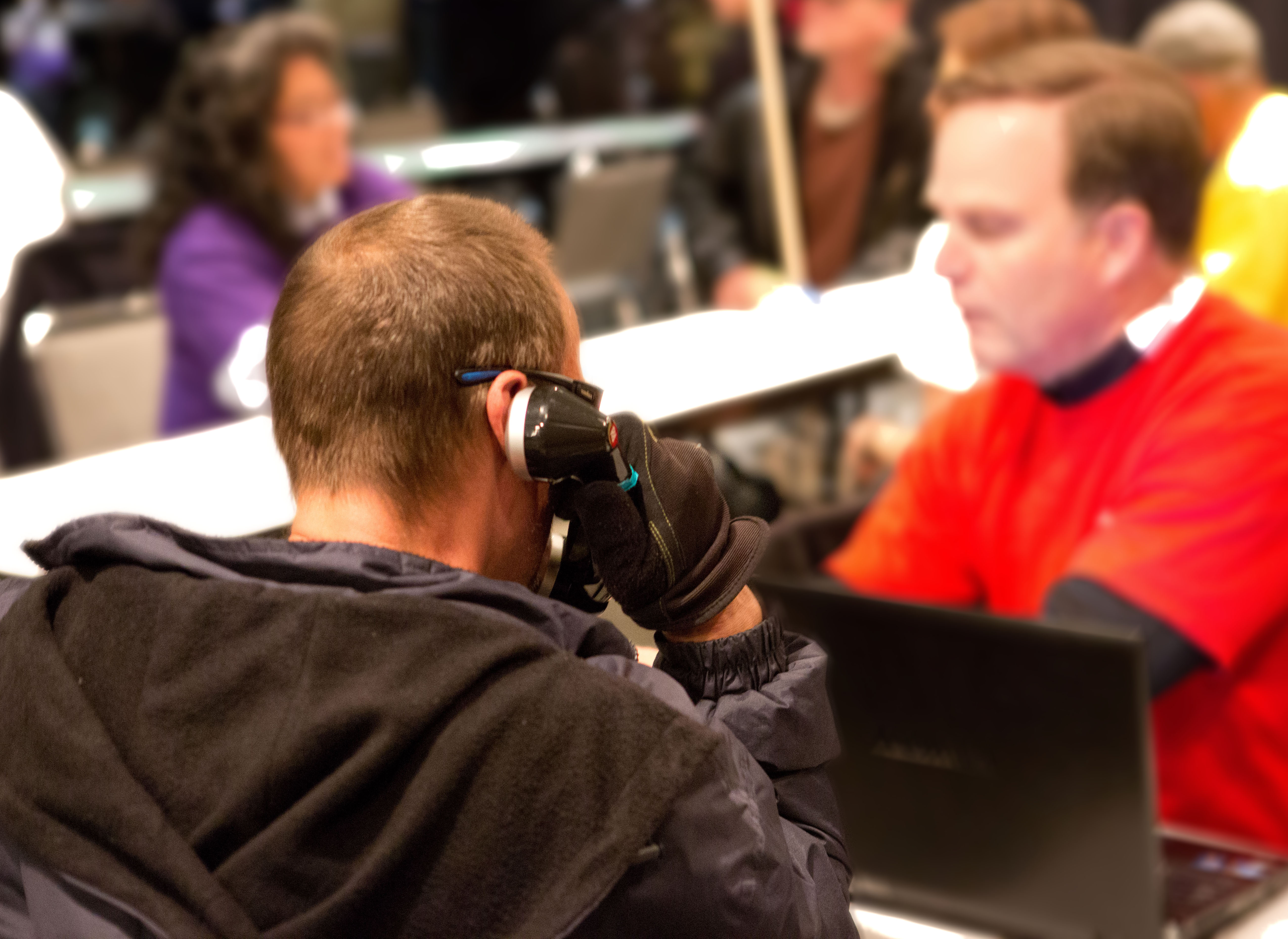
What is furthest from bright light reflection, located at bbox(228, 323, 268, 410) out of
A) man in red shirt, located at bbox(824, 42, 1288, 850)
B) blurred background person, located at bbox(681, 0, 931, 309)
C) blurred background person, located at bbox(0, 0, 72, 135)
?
blurred background person, located at bbox(0, 0, 72, 135)

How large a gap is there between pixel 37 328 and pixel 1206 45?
233 centimetres

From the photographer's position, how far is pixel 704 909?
700mm

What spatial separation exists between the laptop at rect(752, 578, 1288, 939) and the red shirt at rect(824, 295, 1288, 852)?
0.29 meters

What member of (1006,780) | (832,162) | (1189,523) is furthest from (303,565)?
(832,162)

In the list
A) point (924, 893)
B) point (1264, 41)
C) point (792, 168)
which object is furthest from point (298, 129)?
point (1264, 41)

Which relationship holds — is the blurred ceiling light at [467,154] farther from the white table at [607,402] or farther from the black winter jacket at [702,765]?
the black winter jacket at [702,765]

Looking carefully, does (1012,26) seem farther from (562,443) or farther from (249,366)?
(562,443)

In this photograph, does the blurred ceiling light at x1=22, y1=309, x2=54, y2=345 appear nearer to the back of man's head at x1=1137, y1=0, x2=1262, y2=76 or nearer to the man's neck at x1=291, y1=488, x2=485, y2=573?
the man's neck at x1=291, y1=488, x2=485, y2=573

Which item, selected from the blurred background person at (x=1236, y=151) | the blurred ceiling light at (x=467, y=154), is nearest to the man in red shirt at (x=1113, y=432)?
the blurred background person at (x=1236, y=151)

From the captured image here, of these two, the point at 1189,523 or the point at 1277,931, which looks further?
the point at 1189,523

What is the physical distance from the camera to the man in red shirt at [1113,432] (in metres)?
1.53

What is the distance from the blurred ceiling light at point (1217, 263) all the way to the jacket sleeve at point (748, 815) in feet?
5.65

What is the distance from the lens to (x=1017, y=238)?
1.72 meters

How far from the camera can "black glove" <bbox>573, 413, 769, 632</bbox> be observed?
0.80m
